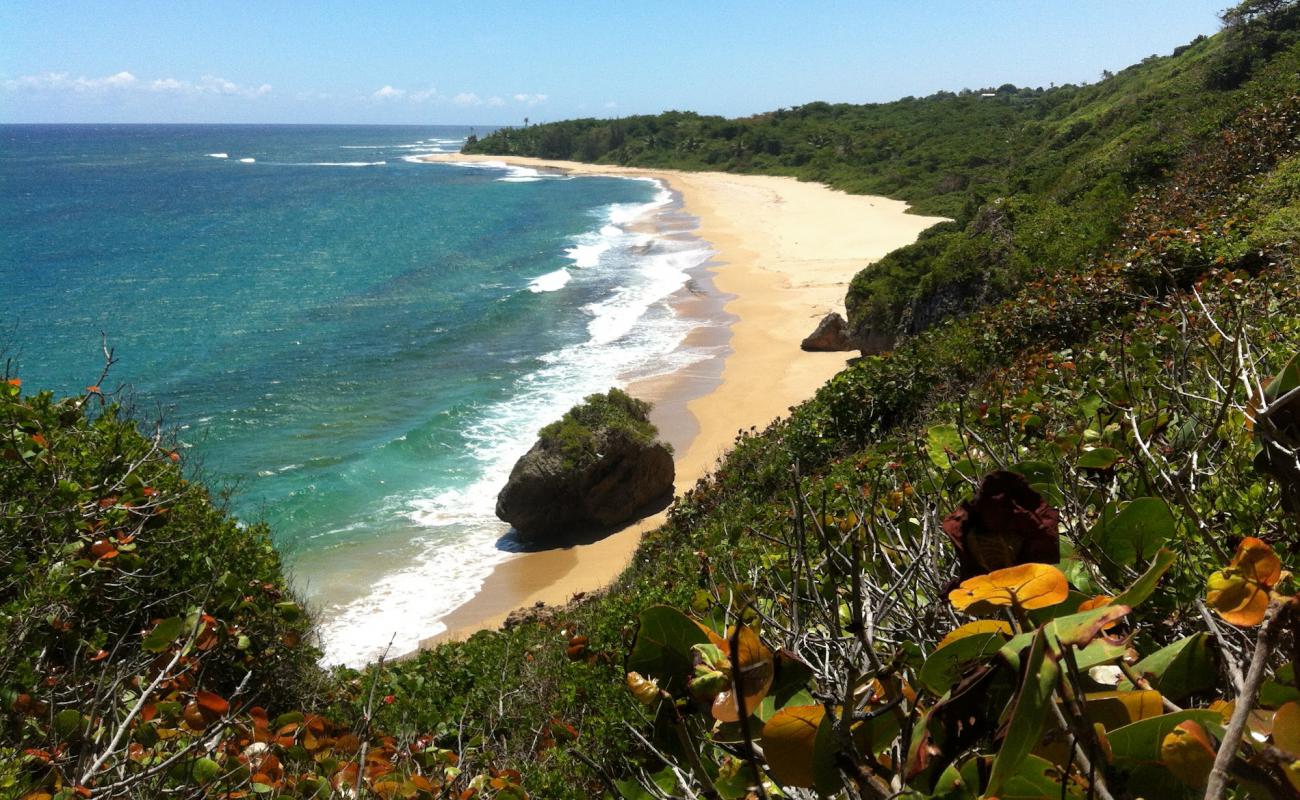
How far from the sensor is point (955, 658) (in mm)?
1115

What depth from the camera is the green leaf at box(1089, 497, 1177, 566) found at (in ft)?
5.22

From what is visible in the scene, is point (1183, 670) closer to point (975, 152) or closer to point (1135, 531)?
point (1135, 531)

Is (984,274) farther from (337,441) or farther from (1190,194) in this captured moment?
(337,441)

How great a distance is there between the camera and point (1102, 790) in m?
0.97

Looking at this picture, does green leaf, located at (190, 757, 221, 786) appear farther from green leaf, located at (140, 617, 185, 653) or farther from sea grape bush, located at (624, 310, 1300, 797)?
sea grape bush, located at (624, 310, 1300, 797)

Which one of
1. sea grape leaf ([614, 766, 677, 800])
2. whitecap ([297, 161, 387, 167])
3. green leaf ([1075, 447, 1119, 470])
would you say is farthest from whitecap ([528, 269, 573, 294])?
whitecap ([297, 161, 387, 167])

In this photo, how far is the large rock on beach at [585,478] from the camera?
1442 centimetres

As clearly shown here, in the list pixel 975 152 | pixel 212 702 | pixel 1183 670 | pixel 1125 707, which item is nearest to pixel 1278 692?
pixel 1183 670

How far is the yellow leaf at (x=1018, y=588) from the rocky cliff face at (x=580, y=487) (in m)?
13.3

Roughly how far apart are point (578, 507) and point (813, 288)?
18.1m

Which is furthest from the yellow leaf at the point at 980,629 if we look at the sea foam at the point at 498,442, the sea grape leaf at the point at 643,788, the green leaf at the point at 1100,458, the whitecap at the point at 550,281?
the whitecap at the point at 550,281

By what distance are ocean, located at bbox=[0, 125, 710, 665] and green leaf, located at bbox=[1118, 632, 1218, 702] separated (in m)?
5.15

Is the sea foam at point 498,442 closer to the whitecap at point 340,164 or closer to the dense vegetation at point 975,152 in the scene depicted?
the dense vegetation at point 975,152

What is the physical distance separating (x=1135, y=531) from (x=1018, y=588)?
678 mm
